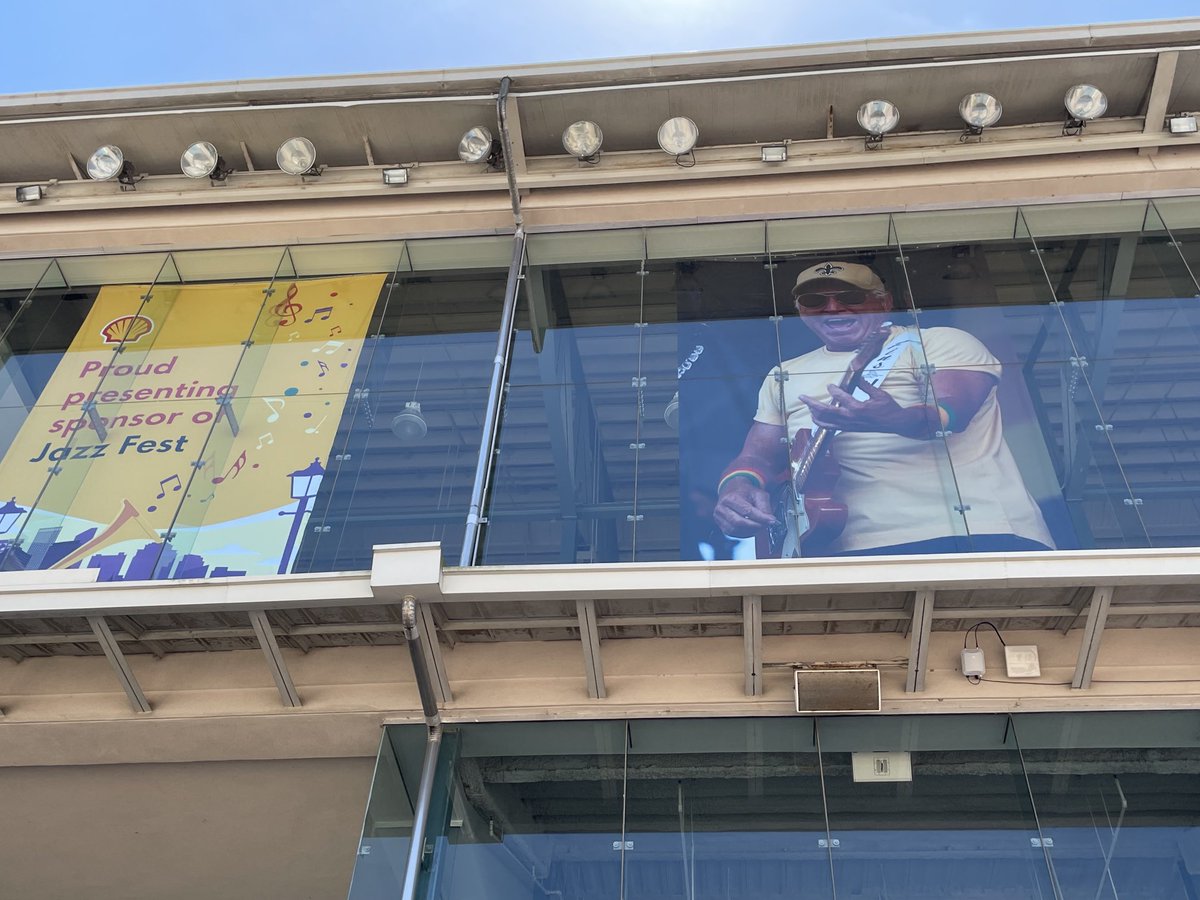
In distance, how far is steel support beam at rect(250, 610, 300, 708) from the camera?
8.70 m

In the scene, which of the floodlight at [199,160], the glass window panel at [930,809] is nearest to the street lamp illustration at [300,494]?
the glass window panel at [930,809]

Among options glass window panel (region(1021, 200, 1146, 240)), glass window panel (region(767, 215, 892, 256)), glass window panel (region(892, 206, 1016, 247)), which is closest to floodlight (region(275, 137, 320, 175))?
glass window panel (region(767, 215, 892, 256))

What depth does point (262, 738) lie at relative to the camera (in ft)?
30.1

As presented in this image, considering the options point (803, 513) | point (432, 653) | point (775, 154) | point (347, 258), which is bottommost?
point (432, 653)

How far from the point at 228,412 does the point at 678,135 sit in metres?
5.35

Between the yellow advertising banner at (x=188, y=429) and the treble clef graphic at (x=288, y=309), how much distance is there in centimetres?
1

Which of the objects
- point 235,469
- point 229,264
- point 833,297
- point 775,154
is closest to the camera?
point 235,469

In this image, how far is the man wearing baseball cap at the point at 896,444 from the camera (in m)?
8.71

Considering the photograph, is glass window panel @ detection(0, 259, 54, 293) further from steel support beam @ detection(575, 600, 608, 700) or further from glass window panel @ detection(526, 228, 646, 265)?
steel support beam @ detection(575, 600, 608, 700)

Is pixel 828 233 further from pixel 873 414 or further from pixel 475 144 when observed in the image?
pixel 475 144

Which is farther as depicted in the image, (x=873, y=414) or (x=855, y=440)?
(x=873, y=414)

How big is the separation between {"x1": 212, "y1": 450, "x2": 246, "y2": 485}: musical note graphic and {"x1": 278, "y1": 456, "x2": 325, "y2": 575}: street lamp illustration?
47 cm

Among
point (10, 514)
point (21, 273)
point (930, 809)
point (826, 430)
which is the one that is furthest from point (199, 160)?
point (930, 809)

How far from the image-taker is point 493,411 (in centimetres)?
1027
